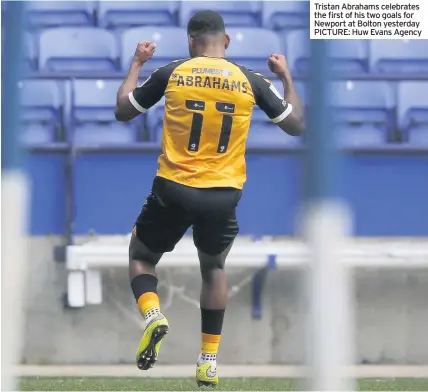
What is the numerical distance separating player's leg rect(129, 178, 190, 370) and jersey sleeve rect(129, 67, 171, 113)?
330mm

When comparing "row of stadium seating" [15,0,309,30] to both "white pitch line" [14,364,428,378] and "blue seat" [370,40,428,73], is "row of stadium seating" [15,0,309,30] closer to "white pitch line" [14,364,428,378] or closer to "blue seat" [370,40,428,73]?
"blue seat" [370,40,428,73]

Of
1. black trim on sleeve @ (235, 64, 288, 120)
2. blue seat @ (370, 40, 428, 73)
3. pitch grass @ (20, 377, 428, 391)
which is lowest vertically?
pitch grass @ (20, 377, 428, 391)

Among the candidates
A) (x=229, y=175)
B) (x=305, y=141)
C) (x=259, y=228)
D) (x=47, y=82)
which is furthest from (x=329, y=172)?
(x=47, y=82)

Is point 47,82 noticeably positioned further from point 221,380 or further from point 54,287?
point 221,380

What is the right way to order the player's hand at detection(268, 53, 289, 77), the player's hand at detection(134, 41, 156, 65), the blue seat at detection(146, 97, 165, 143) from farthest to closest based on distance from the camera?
the blue seat at detection(146, 97, 165, 143)
the player's hand at detection(134, 41, 156, 65)
the player's hand at detection(268, 53, 289, 77)

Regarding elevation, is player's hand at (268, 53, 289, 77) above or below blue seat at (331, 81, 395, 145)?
above

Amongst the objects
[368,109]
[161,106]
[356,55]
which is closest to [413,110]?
[368,109]

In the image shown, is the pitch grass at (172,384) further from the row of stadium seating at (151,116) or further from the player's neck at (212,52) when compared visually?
the player's neck at (212,52)

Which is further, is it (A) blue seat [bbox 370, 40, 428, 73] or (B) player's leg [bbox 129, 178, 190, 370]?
(A) blue seat [bbox 370, 40, 428, 73]

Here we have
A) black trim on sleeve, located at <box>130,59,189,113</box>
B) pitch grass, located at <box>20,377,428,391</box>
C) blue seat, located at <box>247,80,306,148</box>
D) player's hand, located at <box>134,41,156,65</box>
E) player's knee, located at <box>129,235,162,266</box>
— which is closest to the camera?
player's hand, located at <box>134,41,156,65</box>

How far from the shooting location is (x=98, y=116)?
A: 749 centimetres

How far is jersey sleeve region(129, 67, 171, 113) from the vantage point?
4070mm

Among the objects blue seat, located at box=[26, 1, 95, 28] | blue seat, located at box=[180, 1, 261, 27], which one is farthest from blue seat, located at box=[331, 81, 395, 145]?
blue seat, located at box=[26, 1, 95, 28]

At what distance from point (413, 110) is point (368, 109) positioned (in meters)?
0.36
